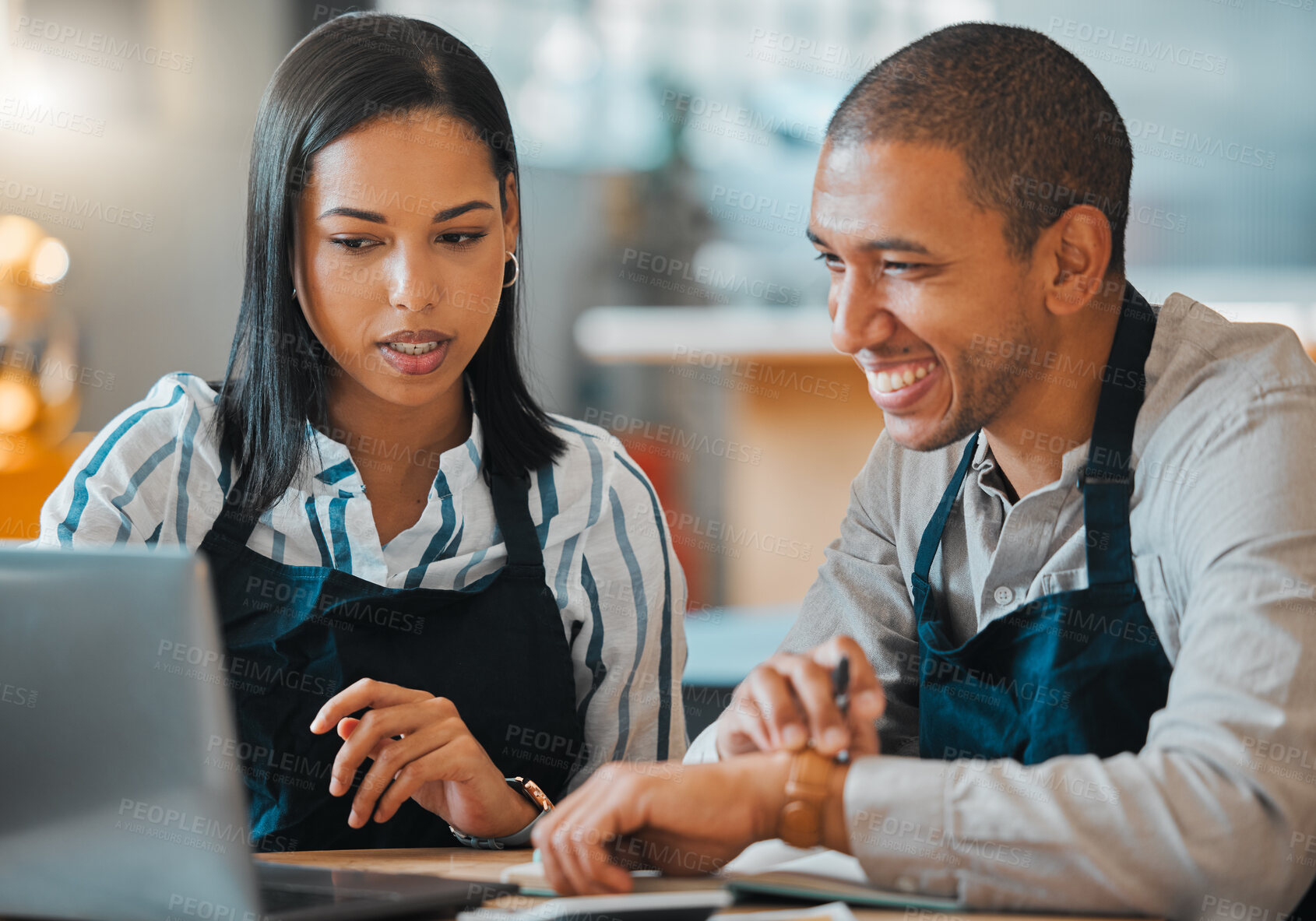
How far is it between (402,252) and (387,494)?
1.01ft

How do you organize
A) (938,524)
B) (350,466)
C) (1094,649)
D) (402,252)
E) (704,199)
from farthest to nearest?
(704,199)
(350,466)
(402,252)
(938,524)
(1094,649)

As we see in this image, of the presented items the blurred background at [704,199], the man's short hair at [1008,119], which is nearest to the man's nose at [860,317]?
the man's short hair at [1008,119]

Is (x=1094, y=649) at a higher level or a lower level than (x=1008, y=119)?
lower

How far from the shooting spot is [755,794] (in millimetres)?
899

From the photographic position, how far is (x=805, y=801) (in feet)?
2.93

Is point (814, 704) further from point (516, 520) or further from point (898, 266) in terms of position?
point (516, 520)

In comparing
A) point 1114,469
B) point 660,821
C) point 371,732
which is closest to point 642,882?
point 660,821

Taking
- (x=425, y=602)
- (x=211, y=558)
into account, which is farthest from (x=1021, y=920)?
(x=211, y=558)

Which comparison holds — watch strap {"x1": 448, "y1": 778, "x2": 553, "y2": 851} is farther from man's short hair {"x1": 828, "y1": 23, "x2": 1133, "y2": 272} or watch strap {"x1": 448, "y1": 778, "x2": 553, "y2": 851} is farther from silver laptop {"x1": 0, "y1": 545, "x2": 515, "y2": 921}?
man's short hair {"x1": 828, "y1": 23, "x2": 1133, "y2": 272}

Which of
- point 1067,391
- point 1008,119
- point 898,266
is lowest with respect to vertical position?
point 1067,391

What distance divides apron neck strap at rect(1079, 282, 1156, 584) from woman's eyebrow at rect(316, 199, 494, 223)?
0.68 meters

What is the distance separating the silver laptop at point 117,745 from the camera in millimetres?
708

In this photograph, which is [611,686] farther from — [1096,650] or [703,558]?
[703,558]

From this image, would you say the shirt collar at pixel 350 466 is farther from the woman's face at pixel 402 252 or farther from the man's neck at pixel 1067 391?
the man's neck at pixel 1067 391
